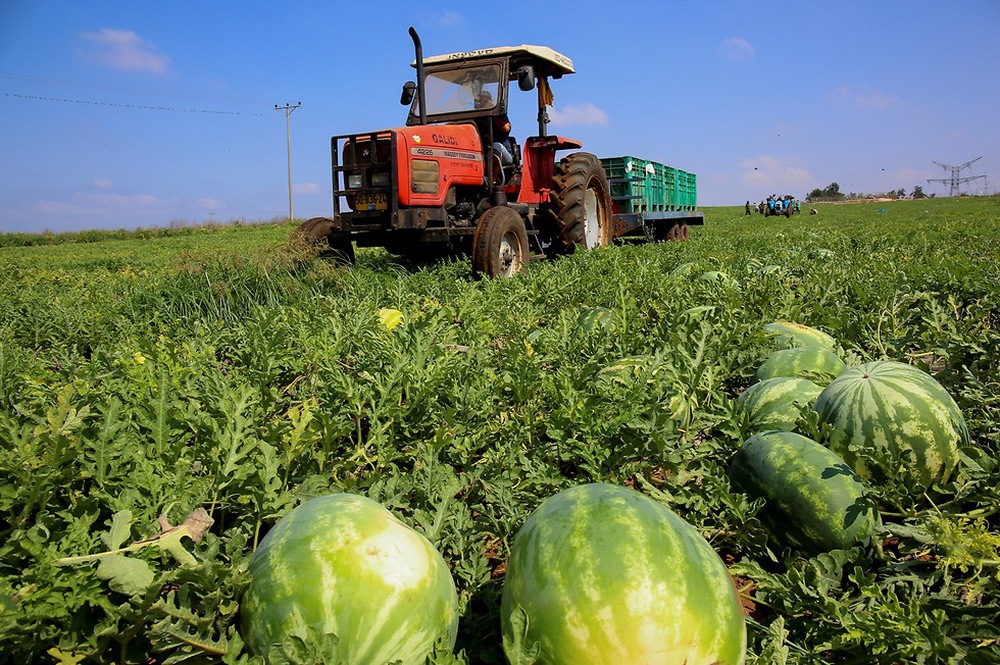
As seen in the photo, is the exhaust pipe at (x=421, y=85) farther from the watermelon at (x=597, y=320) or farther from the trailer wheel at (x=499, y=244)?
the watermelon at (x=597, y=320)

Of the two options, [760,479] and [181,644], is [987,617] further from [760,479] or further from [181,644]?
[181,644]

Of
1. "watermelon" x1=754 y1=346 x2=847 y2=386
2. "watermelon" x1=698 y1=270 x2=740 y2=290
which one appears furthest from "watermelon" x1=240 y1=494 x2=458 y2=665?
"watermelon" x1=698 y1=270 x2=740 y2=290

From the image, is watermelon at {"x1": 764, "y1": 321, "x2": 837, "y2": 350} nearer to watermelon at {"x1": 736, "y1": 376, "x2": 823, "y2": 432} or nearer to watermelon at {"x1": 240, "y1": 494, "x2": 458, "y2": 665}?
watermelon at {"x1": 736, "y1": 376, "x2": 823, "y2": 432}

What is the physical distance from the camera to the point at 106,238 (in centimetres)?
3853

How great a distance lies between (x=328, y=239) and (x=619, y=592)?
7.72m

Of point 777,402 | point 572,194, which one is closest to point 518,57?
point 572,194

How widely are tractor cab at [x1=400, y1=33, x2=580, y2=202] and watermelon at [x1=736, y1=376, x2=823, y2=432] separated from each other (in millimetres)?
6967

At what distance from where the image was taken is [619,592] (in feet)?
4.46

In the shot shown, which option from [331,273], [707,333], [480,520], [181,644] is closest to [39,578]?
[181,644]

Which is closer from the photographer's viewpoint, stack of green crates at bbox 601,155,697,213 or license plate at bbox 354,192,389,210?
license plate at bbox 354,192,389,210

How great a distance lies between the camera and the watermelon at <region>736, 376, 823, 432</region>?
246cm

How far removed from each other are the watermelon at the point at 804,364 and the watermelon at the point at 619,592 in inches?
64.3

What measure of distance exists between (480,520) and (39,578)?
1211 mm

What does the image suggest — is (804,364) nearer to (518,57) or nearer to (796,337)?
(796,337)
